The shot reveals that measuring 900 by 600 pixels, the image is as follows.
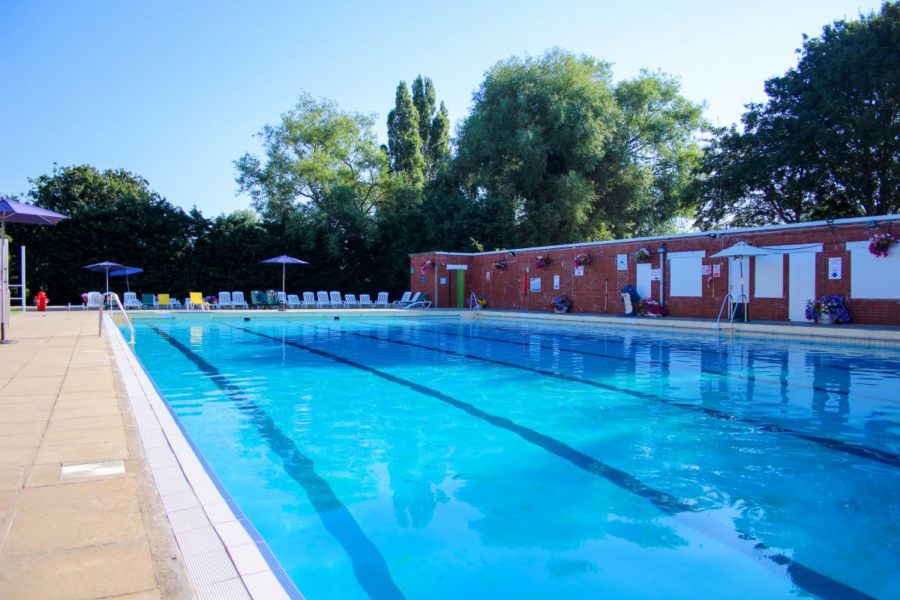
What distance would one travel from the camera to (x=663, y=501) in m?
4.07

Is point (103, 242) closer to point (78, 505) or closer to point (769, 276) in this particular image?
point (769, 276)

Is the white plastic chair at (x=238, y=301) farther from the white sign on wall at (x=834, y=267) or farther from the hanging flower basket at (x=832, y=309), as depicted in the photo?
the white sign on wall at (x=834, y=267)

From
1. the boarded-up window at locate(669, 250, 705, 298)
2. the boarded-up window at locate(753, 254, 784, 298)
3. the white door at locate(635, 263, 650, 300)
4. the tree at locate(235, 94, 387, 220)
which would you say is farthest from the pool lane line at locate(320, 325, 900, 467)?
the tree at locate(235, 94, 387, 220)

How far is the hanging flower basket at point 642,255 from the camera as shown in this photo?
63.0 ft

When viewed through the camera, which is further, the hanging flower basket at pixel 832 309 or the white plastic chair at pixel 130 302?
the white plastic chair at pixel 130 302

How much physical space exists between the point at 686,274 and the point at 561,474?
15087 millimetres

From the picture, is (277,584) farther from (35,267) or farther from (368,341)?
(35,267)

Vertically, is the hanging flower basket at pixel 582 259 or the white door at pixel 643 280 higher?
the hanging flower basket at pixel 582 259

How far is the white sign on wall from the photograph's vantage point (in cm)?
1481

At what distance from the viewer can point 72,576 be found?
2.24 meters

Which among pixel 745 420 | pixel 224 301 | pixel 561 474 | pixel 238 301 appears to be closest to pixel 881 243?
pixel 745 420

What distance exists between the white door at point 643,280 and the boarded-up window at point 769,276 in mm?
3404

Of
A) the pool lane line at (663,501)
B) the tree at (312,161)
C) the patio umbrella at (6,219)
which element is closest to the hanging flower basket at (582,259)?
the tree at (312,161)

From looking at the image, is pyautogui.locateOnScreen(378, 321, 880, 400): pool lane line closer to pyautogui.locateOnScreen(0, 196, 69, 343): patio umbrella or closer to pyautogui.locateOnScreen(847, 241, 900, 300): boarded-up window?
pyautogui.locateOnScreen(847, 241, 900, 300): boarded-up window
